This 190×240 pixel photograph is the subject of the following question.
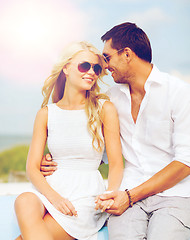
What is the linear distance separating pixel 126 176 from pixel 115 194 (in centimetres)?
35

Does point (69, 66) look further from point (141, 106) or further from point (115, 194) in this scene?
point (115, 194)

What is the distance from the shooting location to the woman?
195 cm

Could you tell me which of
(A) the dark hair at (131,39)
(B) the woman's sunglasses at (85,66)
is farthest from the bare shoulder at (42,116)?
(A) the dark hair at (131,39)

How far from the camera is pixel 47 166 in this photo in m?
2.29

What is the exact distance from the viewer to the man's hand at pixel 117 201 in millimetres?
1918

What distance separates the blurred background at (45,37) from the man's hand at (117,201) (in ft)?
2.88

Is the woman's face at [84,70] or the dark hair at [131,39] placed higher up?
the dark hair at [131,39]

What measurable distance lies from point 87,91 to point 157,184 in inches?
34.3

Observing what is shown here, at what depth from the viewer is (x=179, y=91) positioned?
214cm

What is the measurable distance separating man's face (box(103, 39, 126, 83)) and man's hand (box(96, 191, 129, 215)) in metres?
0.87

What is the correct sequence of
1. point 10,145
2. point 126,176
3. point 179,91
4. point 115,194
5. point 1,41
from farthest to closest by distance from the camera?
point 10,145 → point 1,41 → point 126,176 → point 179,91 → point 115,194

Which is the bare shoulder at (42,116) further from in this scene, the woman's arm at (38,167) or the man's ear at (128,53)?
the man's ear at (128,53)

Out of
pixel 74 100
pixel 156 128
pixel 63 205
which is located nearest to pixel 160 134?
pixel 156 128

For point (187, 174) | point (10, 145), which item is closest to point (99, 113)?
point (187, 174)
